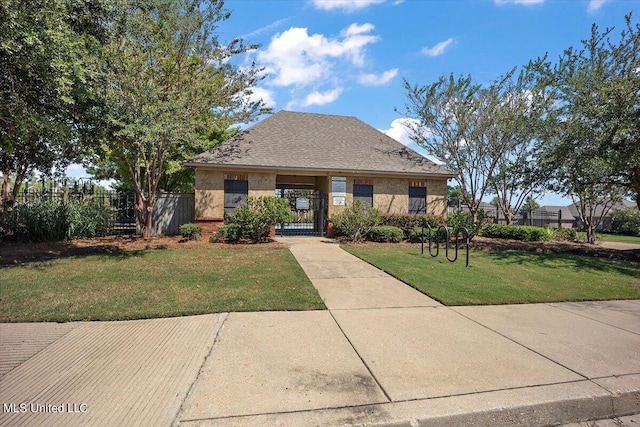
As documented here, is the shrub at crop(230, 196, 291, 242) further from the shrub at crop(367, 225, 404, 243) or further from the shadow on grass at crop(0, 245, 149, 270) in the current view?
the shrub at crop(367, 225, 404, 243)

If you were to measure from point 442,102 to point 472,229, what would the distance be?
273 inches

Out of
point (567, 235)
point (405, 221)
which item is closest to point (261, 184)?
point (405, 221)

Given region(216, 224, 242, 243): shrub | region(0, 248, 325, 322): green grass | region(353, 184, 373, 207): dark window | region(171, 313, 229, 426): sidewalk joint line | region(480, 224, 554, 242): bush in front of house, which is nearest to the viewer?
region(171, 313, 229, 426): sidewalk joint line

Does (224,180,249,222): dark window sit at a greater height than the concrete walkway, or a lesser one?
greater

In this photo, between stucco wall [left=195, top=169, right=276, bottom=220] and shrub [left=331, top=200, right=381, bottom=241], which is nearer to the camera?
shrub [left=331, top=200, right=381, bottom=241]

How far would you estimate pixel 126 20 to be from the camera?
8.76m

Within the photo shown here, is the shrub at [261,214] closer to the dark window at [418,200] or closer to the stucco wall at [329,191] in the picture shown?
the stucco wall at [329,191]

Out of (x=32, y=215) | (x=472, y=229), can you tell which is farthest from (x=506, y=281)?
(x=32, y=215)

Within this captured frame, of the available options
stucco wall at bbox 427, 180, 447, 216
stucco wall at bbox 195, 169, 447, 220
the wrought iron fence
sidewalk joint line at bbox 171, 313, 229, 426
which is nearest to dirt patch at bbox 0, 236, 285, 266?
the wrought iron fence

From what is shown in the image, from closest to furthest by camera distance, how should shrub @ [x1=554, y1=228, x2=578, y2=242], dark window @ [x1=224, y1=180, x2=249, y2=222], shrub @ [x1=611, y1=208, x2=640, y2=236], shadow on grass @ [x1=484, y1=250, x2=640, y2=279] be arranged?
1. shadow on grass @ [x1=484, y1=250, x2=640, y2=279]
2. dark window @ [x1=224, y1=180, x2=249, y2=222]
3. shrub @ [x1=554, y1=228, x2=578, y2=242]
4. shrub @ [x1=611, y1=208, x2=640, y2=236]

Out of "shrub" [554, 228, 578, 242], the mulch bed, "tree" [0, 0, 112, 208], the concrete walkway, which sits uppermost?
"tree" [0, 0, 112, 208]

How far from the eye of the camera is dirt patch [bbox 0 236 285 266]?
30.0ft

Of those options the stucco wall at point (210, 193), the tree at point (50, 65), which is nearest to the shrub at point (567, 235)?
the stucco wall at point (210, 193)

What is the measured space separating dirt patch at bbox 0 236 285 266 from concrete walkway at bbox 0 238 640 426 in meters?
6.22
